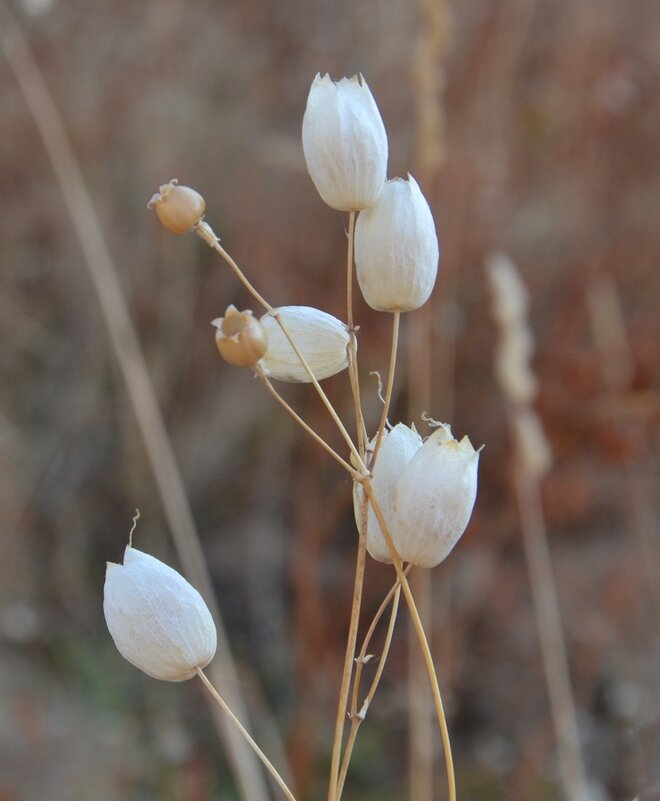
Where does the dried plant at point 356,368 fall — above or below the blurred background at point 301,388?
below

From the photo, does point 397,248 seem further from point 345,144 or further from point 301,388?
point 301,388

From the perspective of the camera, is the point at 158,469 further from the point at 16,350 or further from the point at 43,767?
the point at 16,350

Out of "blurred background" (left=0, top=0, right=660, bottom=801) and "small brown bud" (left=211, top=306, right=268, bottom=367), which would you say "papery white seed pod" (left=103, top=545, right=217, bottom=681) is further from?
"blurred background" (left=0, top=0, right=660, bottom=801)

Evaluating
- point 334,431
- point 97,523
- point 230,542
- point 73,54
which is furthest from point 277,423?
point 73,54

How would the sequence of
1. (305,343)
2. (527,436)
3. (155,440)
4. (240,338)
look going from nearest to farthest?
(240,338)
(305,343)
(155,440)
(527,436)

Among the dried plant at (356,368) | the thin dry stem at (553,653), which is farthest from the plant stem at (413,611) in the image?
the thin dry stem at (553,653)

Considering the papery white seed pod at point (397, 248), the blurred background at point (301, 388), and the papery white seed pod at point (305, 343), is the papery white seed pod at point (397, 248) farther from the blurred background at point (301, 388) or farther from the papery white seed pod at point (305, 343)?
the blurred background at point (301, 388)

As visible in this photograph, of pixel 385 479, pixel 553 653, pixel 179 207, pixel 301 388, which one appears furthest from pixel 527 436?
pixel 179 207
